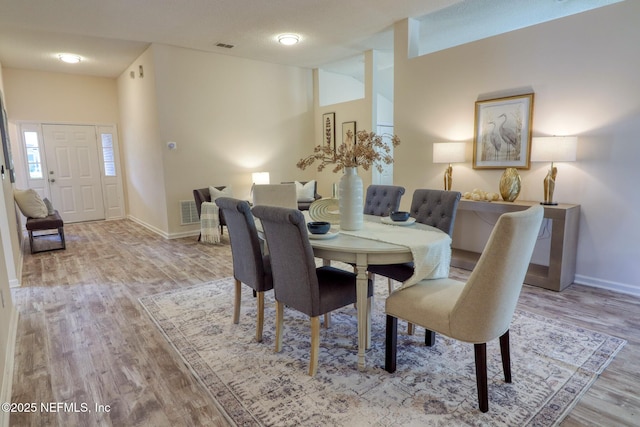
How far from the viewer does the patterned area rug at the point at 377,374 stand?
1.73m

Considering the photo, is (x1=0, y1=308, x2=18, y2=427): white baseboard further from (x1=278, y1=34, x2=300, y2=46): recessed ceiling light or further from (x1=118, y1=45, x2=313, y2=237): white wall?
(x1=278, y1=34, x2=300, y2=46): recessed ceiling light

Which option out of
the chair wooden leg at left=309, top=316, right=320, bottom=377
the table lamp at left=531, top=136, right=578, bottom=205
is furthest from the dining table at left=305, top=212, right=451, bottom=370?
the table lamp at left=531, top=136, right=578, bottom=205

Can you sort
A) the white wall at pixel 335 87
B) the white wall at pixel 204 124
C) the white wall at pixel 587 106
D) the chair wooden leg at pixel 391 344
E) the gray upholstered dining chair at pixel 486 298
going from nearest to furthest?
1. the gray upholstered dining chair at pixel 486 298
2. the chair wooden leg at pixel 391 344
3. the white wall at pixel 587 106
4. the white wall at pixel 204 124
5. the white wall at pixel 335 87

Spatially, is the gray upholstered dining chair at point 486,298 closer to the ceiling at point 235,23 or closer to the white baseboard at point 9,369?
the white baseboard at point 9,369

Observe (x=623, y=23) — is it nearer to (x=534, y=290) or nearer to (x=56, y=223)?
(x=534, y=290)

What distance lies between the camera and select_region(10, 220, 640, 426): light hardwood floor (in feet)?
5.81

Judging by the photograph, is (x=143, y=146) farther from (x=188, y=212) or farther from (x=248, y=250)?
(x=248, y=250)

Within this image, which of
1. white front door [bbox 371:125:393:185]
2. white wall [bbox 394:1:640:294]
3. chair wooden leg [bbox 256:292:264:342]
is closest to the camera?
chair wooden leg [bbox 256:292:264:342]

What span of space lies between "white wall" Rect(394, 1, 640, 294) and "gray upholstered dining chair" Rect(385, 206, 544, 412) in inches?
84.6

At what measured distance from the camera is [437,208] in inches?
111

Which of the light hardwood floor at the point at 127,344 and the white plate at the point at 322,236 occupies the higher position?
the white plate at the point at 322,236

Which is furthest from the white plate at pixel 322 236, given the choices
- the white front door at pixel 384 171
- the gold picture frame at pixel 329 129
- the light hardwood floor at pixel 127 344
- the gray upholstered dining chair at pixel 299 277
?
the gold picture frame at pixel 329 129

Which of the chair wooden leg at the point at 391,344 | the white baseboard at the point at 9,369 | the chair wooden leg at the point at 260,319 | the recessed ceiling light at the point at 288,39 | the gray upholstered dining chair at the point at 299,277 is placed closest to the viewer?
the white baseboard at the point at 9,369

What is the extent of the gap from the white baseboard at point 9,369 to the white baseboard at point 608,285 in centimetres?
434
